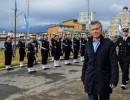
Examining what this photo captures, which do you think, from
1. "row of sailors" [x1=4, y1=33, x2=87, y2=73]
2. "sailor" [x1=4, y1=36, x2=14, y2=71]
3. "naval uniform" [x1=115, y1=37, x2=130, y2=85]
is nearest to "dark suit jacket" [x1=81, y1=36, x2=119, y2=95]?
"naval uniform" [x1=115, y1=37, x2=130, y2=85]

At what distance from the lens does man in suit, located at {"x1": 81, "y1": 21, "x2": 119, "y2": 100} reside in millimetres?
5465

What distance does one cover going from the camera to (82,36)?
21.6 meters

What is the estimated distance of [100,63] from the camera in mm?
5492

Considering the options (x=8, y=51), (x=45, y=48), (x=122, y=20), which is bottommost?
(x=8, y=51)

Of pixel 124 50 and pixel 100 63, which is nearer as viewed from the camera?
pixel 100 63

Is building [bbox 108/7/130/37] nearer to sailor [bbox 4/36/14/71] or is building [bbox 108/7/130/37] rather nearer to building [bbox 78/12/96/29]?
building [bbox 78/12/96/29]

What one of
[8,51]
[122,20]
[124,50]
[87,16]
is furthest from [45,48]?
[122,20]

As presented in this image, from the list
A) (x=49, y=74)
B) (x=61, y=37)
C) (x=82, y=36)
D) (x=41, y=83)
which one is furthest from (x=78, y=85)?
(x=82, y=36)

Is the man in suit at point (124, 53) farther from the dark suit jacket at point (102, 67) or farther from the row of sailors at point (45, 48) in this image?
the row of sailors at point (45, 48)

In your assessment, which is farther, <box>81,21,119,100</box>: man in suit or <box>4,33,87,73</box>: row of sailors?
<box>4,33,87,73</box>: row of sailors

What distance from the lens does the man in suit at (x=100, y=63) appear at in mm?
5465

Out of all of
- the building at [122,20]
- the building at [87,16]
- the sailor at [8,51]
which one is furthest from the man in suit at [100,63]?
the building at [122,20]

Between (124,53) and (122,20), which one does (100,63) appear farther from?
(122,20)

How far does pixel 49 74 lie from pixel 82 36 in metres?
7.63
